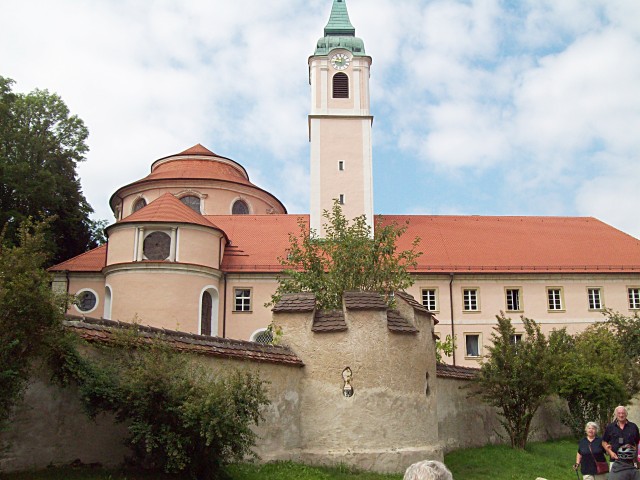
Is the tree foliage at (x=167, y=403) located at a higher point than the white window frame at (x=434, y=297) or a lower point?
lower

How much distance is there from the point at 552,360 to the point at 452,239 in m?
20.4

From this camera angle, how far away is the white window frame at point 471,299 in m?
35.9

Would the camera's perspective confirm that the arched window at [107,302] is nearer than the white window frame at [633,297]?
Yes

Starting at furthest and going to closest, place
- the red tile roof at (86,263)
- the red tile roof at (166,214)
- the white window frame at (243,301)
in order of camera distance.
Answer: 1. the white window frame at (243,301)
2. the red tile roof at (86,263)
3. the red tile roof at (166,214)

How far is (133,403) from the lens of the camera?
9.73 meters

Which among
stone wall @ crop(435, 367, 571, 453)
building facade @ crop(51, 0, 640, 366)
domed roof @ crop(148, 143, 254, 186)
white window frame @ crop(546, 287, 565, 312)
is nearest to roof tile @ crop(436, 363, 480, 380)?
stone wall @ crop(435, 367, 571, 453)

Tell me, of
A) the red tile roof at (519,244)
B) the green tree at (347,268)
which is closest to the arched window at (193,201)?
the red tile roof at (519,244)

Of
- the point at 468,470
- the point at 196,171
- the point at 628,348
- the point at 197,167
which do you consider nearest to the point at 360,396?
the point at 468,470

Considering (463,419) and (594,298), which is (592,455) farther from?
(594,298)

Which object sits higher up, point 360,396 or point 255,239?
point 255,239

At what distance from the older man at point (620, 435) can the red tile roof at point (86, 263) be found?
25.7 metres

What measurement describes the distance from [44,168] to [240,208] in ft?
35.4

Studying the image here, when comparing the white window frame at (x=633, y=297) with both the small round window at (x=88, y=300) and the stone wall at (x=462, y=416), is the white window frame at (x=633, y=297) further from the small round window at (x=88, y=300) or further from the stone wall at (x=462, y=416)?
the small round window at (x=88, y=300)

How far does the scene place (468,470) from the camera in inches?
605
